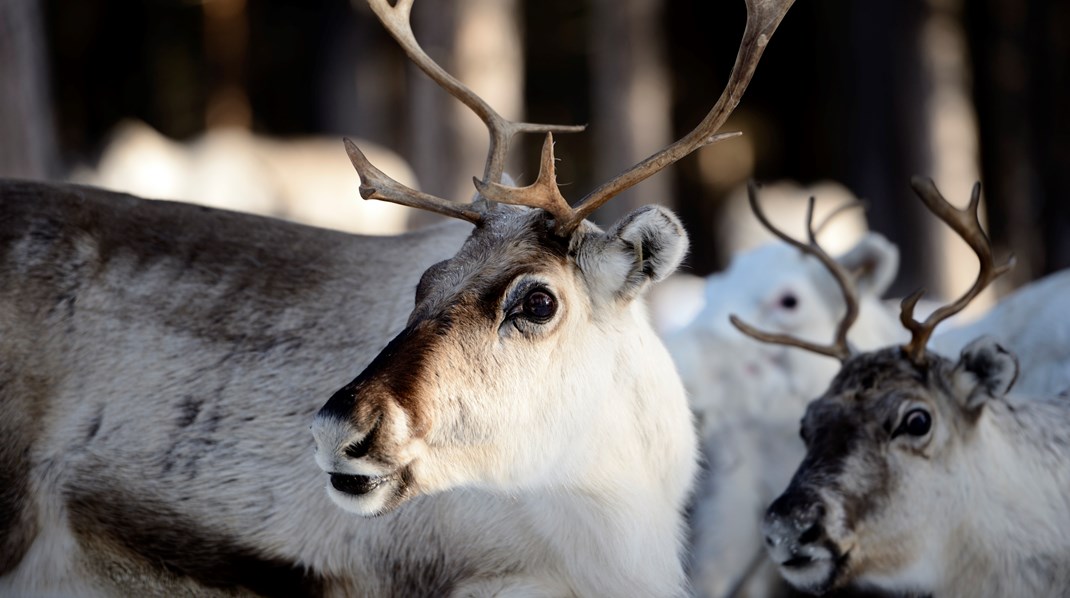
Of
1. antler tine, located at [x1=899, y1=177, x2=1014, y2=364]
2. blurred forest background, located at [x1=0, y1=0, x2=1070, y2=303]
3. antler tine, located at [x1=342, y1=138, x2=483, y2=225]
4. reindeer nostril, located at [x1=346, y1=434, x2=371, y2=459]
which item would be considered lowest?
blurred forest background, located at [x1=0, y1=0, x2=1070, y2=303]

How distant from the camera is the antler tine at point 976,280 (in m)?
4.10

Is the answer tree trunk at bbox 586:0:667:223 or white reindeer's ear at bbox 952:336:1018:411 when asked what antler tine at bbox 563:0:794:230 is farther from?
tree trunk at bbox 586:0:667:223

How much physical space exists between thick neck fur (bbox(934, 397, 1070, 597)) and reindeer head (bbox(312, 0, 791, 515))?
1.09 meters

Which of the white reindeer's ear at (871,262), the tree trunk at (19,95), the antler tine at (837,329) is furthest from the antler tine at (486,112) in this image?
the tree trunk at (19,95)

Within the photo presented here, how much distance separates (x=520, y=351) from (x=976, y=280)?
1823mm

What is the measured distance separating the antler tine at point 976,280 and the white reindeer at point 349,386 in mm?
864

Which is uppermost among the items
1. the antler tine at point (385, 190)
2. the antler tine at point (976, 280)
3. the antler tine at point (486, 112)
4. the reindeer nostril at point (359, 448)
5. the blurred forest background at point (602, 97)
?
the antler tine at point (486, 112)

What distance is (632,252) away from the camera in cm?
338

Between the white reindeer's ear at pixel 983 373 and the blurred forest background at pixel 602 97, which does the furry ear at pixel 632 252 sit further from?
the blurred forest background at pixel 602 97

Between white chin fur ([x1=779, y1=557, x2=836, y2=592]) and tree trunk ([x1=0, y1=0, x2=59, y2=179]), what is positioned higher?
tree trunk ([x1=0, y1=0, x2=59, y2=179])

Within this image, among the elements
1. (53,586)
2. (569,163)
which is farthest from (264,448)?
(569,163)

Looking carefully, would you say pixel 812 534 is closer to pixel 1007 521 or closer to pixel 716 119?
pixel 1007 521

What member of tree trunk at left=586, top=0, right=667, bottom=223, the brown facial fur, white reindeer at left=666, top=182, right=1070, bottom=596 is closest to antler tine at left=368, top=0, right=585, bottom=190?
the brown facial fur

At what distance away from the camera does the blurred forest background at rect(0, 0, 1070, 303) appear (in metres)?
9.12
